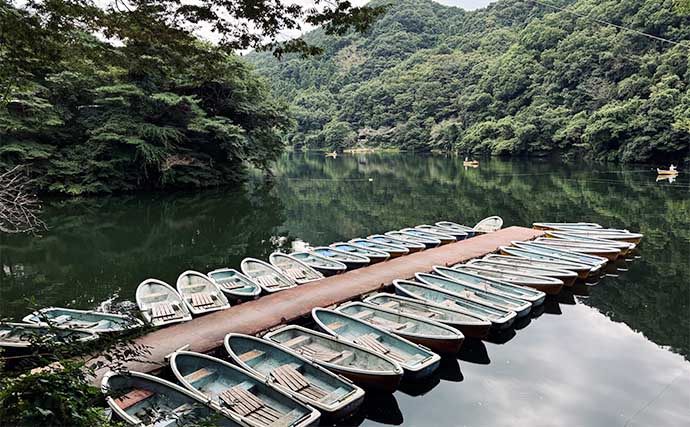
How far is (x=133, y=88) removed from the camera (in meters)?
24.6

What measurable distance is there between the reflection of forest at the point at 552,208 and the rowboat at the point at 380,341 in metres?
4.62

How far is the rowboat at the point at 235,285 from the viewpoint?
870cm

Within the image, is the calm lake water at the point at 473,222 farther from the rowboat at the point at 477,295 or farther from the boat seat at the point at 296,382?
the boat seat at the point at 296,382

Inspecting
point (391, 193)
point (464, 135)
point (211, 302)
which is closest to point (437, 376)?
point (211, 302)

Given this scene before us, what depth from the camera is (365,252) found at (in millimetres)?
12336

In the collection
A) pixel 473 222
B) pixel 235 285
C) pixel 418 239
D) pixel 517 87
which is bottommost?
pixel 473 222

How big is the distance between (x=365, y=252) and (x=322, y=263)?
1522 millimetres

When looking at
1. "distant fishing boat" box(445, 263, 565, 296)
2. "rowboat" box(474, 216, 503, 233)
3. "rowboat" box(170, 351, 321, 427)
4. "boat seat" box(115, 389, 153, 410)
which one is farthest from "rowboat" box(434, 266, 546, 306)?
"boat seat" box(115, 389, 153, 410)

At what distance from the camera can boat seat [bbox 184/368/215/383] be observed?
570 centimetres

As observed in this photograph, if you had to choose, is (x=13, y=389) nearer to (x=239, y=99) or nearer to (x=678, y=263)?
(x=678, y=263)

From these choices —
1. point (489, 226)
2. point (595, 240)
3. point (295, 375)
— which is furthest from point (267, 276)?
point (595, 240)

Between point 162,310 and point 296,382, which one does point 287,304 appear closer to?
point 162,310

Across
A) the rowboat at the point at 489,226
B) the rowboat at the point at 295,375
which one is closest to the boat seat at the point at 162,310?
the rowboat at the point at 295,375

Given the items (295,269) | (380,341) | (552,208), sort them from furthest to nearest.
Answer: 1. (552,208)
2. (295,269)
3. (380,341)
